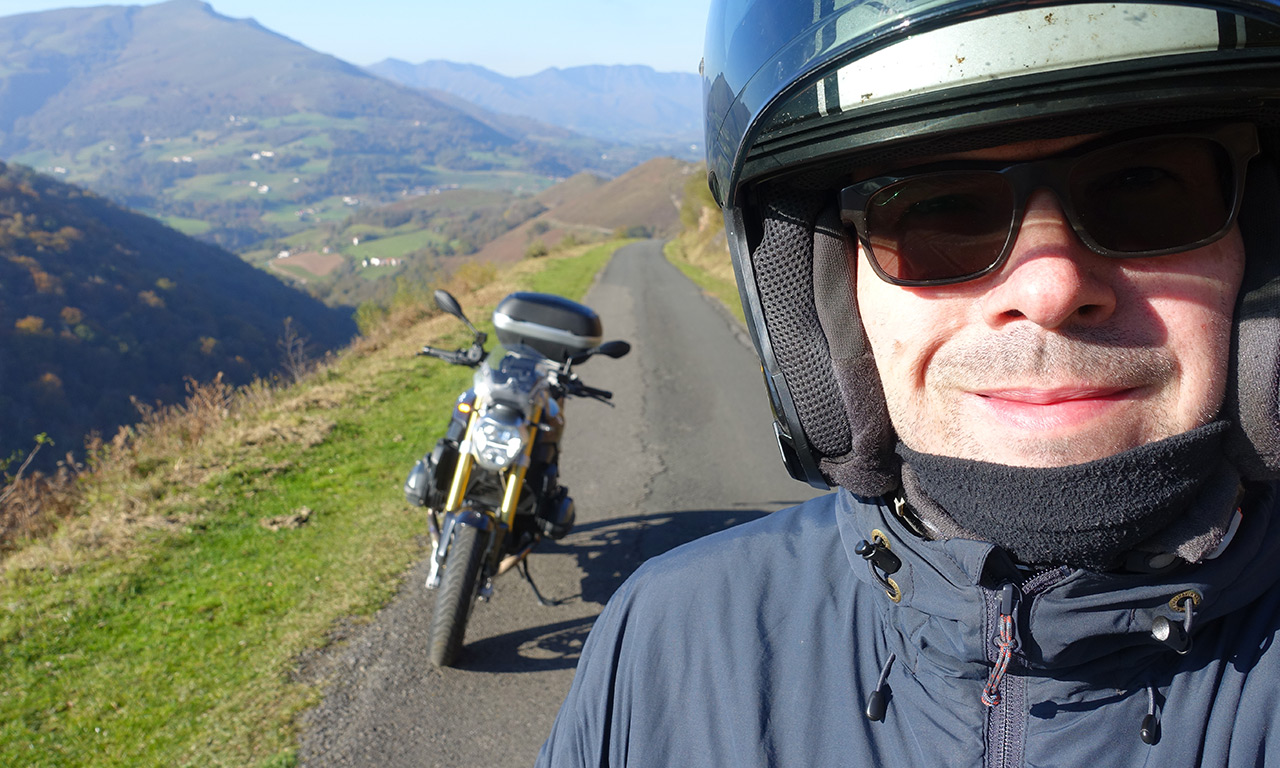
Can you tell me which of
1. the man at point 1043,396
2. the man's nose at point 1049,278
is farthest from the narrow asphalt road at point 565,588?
the man's nose at point 1049,278

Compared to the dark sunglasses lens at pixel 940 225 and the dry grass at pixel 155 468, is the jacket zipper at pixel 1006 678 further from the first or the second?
the dry grass at pixel 155 468

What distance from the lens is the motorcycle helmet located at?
832 mm

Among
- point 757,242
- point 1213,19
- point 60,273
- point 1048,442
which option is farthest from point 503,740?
point 60,273

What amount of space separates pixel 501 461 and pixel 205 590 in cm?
183

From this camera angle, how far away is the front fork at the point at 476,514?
11.2 ft

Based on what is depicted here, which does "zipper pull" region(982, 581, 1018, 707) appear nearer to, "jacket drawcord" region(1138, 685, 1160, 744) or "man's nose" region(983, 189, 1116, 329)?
"jacket drawcord" region(1138, 685, 1160, 744)

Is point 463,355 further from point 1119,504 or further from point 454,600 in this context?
point 1119,504

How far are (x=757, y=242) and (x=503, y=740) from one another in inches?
95.1

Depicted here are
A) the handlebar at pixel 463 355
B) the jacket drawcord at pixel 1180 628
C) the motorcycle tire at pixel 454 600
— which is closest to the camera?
the jacket drawcord at pixel 1180 628

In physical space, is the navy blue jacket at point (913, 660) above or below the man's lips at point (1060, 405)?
below

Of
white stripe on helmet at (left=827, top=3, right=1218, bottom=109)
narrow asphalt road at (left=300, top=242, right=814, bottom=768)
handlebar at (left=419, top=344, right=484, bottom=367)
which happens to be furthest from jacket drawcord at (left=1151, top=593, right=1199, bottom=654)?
handlebar at (left=419, top=344, right=484, bottom=367)

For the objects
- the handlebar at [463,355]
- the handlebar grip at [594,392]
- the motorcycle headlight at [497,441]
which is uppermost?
the handlebar at [463,355]

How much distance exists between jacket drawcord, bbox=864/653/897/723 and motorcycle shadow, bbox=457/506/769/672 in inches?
82.3

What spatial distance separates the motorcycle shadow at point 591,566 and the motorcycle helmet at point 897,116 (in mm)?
2020
